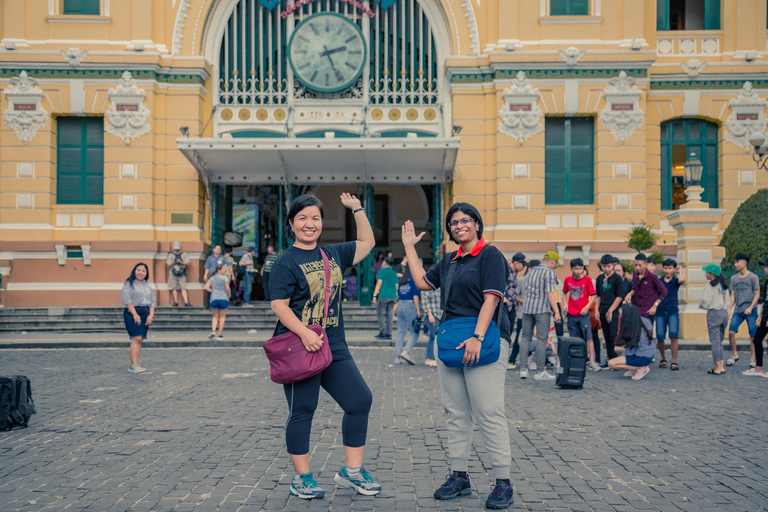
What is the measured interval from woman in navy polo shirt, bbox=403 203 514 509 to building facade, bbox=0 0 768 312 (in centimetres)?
1443

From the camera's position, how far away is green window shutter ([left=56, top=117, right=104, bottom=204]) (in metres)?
20.0

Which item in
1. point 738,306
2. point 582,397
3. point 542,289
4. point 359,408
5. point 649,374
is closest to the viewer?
point 359,408

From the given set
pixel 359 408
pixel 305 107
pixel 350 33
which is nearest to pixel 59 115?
pixel 305 107

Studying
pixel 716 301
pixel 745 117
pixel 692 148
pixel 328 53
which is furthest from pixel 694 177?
pixel 328 53

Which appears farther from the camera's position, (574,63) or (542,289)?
(574,63)

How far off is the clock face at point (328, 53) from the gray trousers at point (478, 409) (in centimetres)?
1718

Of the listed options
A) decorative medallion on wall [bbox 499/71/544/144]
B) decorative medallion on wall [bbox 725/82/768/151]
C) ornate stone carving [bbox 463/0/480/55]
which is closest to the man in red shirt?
decorative medallion on wall [bbox 499/71/544/144]

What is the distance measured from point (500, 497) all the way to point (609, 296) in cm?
773

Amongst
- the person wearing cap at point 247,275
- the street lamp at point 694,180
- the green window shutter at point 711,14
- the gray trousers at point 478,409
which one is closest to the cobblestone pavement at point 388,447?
the gray trousers at point 478,409

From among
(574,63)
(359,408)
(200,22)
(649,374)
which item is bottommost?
(649,374)

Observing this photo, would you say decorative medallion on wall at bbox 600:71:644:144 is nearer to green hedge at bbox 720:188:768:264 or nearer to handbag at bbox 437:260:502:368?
green hedge at bbox 720:188:768:264

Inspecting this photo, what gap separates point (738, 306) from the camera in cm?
1149

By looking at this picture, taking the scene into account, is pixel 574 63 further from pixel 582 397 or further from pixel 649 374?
pixel 582 397

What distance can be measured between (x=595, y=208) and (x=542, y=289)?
34.1 ft
